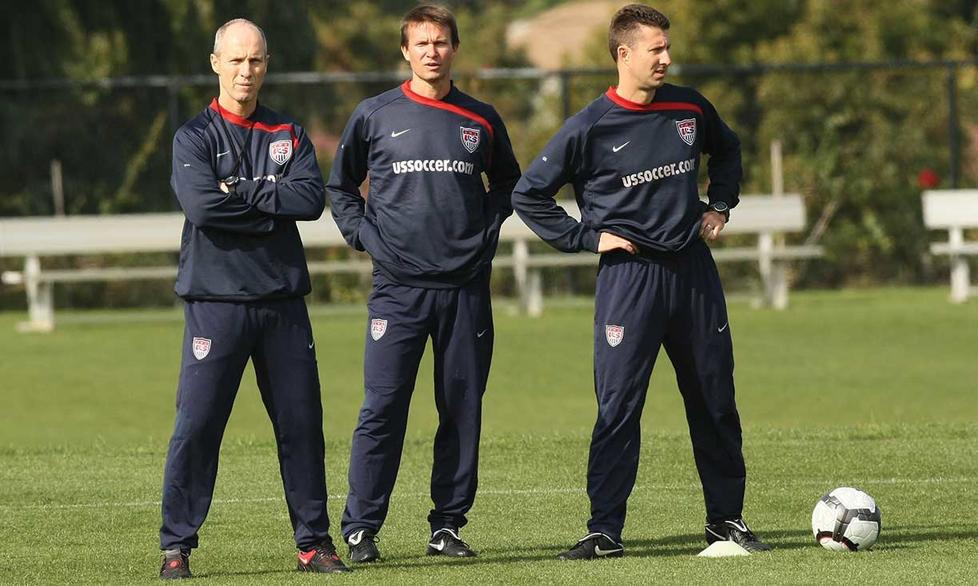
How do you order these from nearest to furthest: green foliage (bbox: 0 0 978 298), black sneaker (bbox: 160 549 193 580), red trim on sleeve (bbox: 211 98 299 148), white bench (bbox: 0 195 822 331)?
black sneaker (bbox: 160 549 193 580), red trim on sleeve (bbox: 211 98 299 148), white bench (bbox: 0 195 822 331), green foliage (bbox: 0 0 978 298)

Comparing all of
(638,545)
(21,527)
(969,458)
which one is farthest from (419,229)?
(969,458)

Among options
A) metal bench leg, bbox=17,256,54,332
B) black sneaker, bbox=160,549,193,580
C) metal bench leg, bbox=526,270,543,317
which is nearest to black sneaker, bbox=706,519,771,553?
black sneaker, bbox=160,549,193,580

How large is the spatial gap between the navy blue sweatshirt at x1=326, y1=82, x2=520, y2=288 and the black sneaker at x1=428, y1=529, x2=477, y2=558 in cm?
95

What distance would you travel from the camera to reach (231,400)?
21.3 feet

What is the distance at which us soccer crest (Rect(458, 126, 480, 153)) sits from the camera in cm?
682

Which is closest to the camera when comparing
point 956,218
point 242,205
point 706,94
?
point 242,205

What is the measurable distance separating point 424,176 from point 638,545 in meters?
1.67

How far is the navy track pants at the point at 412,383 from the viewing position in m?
6.78

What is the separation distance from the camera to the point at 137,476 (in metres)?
9.28

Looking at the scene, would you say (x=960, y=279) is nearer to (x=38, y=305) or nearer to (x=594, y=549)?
(x=38, y=305)

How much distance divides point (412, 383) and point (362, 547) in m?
0.65

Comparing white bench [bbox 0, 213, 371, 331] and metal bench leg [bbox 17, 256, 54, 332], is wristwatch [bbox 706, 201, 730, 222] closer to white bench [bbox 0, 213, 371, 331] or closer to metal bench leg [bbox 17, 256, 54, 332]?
white bench [bbox 0, 213, 371, 331]

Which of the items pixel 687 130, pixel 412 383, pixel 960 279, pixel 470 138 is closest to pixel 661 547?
pixel 412 383

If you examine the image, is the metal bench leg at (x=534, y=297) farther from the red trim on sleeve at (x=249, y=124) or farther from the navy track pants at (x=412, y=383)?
the red trim on sleeve at (x=249, y=124)
